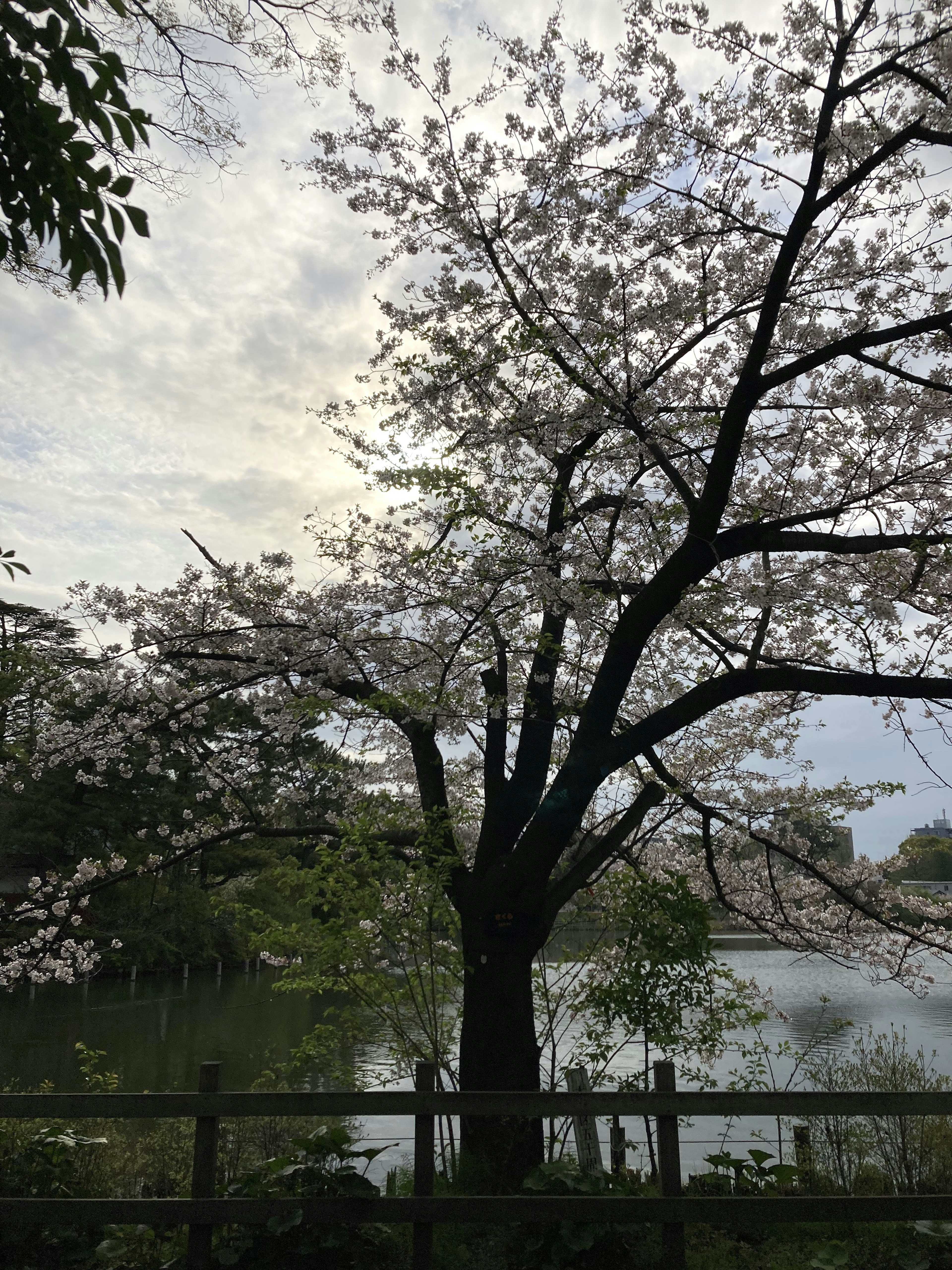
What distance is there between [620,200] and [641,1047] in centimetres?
1542

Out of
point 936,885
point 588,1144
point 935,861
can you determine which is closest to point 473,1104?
point 588,1144

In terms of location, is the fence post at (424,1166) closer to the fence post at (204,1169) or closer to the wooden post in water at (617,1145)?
the fence post at (204,1169)

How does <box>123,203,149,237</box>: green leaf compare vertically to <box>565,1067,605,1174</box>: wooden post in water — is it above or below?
above

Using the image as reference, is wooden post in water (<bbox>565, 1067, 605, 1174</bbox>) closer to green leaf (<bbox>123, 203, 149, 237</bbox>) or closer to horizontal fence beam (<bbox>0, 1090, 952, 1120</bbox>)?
horizontal fence beam (<bbox>0, 1090, 952, 1120</bbox>)

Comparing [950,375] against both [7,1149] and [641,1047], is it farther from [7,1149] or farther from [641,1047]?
[641,1047]

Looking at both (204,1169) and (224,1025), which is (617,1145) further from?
(224,1025)

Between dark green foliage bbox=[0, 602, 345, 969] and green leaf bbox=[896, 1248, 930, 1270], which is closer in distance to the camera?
green leaf bbox=[896, 1248, 930, 1270]

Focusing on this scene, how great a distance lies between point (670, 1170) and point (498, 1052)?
6.43 ft

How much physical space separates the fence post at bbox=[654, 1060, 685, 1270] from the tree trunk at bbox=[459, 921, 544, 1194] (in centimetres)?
149

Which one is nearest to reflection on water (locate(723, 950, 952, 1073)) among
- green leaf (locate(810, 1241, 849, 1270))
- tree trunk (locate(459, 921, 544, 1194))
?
tree trunk (locate(459, 921, 544, 1194))

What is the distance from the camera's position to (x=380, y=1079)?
20.1 ft

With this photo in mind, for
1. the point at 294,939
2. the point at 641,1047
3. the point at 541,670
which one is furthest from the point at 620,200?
the point at 641,1047

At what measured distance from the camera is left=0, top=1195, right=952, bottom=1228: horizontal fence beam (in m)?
3.57

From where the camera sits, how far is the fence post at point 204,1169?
359 cm
